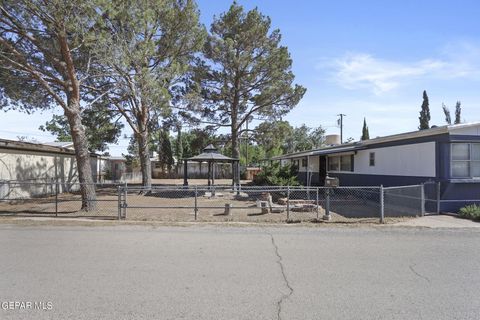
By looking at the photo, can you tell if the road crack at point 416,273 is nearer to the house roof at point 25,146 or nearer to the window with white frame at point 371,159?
the window with white frame at point 371,159

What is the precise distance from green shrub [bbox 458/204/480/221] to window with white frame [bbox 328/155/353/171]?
9399 mm

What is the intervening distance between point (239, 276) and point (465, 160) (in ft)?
40.4

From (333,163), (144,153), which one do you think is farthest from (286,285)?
(333,163)

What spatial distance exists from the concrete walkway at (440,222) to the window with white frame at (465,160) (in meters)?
2.19

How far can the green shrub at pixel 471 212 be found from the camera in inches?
505

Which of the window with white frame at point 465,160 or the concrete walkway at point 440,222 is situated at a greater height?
the window with white frame at point 465,160

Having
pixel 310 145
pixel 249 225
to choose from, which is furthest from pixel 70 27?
pixel 310 145

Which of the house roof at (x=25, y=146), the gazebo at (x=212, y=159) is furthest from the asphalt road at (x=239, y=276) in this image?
the gazebo at (x=212, y=159)

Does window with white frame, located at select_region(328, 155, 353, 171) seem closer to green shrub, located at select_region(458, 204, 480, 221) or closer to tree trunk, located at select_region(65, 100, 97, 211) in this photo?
green shrub, located at select_region(458, 204, 480, 221)

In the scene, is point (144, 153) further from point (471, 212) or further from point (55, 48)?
point (471, 212)

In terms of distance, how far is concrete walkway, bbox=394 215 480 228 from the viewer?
11.8 meters

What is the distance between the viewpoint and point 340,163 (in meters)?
24.9

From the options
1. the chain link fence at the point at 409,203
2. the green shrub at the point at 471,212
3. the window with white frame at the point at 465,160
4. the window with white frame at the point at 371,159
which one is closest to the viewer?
the green shrub at the point at 471,212

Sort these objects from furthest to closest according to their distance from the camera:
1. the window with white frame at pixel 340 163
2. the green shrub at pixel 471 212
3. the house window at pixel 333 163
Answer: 1. the house window at pixel 333 163
2. the window with white frame at pixel 340 163
3. the green shrub at pixel 471 212
